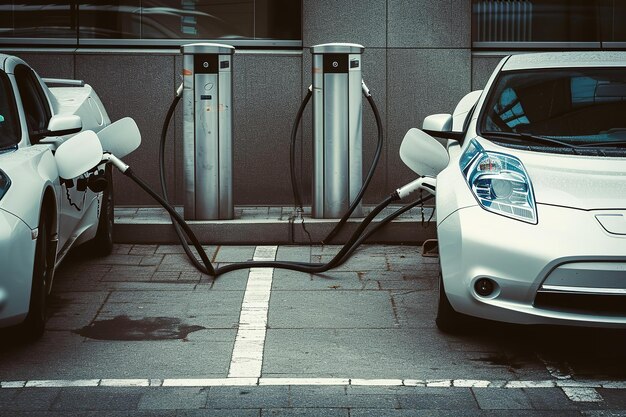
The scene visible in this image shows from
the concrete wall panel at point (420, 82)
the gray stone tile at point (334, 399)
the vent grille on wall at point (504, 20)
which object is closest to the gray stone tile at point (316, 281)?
the gray stone tile at point (334, 399)

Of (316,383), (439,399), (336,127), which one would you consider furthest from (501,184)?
(336,127)

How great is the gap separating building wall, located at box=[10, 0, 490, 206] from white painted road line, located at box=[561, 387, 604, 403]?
5746mm

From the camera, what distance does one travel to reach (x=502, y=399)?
541cm

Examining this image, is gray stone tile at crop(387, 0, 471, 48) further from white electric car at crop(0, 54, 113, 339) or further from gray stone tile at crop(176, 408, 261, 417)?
gray stone tile at crop(176, 408, 261, 417)

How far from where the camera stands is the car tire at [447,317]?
6.53 metres

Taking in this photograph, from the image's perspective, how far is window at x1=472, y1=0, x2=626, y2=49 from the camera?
38.8 ft

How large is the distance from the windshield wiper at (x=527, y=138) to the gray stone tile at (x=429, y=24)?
174 inches

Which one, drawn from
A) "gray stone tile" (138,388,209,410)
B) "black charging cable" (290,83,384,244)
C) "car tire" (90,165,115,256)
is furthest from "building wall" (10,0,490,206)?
"gray stone tile" (138,388,209,410)

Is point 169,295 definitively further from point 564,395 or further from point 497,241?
point 564,395

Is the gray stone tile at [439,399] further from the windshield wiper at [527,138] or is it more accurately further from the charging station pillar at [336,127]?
the charging station pillar at [336,127]

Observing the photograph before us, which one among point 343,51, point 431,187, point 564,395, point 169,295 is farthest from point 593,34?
point 564,395

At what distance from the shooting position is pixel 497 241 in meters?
5.95

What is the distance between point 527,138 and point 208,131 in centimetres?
366

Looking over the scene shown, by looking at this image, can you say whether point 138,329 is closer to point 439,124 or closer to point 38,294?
point 38,294
